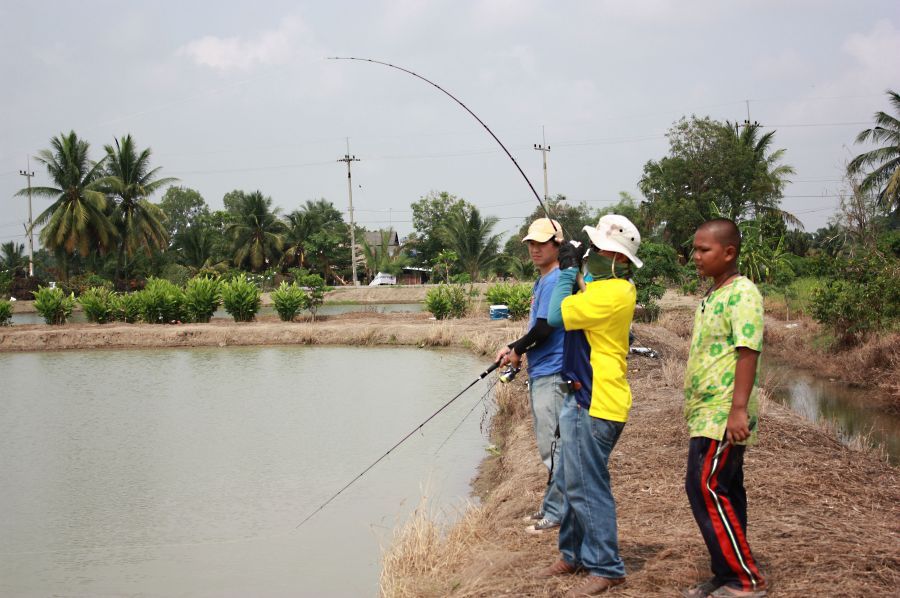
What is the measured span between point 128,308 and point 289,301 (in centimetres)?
375

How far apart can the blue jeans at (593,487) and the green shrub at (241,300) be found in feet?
51.6

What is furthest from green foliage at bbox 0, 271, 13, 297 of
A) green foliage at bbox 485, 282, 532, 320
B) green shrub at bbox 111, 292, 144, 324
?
green foliage at bbox 485, 282, 532, 320

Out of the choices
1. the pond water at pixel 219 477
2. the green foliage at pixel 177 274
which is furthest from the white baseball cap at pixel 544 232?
the green foliage at pixel 177 274

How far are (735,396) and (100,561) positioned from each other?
3584mm

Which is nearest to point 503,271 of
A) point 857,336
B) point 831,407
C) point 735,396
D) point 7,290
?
point 7,290

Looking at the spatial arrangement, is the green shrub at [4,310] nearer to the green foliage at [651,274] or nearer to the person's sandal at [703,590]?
the green foliage at [651,274]

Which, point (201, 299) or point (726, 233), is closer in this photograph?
point (726, 233)

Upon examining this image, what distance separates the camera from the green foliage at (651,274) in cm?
1381

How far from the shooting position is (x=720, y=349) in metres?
2.44

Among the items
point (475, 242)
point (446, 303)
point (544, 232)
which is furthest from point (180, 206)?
point (544, 232)

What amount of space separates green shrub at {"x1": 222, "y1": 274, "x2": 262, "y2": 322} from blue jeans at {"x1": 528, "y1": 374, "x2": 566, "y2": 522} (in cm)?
1494

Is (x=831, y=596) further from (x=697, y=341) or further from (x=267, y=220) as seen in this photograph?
(x=267, y=220)

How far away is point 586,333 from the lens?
2627 millimetres

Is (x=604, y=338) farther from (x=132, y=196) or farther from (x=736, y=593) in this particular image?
(x=132, y=196)
